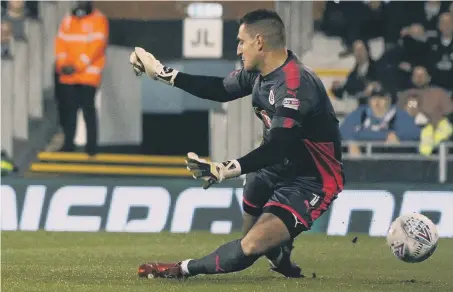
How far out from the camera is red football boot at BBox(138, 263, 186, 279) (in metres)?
8.66

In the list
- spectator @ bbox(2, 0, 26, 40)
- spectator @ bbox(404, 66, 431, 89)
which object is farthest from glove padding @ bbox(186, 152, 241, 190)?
spectator @ bbox(2, 0, 26, 40)

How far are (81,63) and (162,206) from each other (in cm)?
292

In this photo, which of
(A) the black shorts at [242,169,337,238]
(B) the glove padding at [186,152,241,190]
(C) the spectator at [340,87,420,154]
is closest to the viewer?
(B) the glove padding at [186,152,241,190]

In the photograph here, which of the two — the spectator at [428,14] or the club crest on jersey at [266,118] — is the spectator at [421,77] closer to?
the spectator at [428,14]

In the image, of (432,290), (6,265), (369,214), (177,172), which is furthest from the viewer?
(177,172)

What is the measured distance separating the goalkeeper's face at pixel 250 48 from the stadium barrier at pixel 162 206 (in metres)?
5.92

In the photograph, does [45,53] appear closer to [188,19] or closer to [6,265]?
[188,19]

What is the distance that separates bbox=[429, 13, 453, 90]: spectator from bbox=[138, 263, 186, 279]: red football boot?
7681 millimetres

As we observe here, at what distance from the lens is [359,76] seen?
1573cm

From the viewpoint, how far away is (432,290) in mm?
8586

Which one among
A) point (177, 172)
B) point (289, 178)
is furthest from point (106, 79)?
point (289, 178)

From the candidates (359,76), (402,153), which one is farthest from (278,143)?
(359,76)

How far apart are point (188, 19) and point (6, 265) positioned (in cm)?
691

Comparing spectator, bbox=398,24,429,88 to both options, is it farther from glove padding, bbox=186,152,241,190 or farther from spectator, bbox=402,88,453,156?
glove padding, bbox=186,152,241,190
